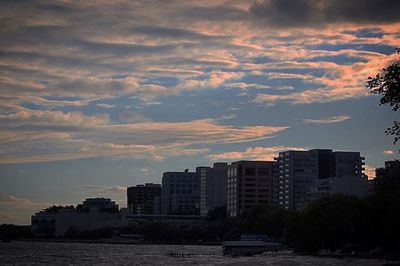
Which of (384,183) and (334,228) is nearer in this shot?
(384,183)

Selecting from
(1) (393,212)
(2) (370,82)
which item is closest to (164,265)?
(1) (393,212)

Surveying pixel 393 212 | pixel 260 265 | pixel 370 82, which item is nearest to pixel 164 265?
pixel 260 265

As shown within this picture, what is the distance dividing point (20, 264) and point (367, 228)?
79.7 m

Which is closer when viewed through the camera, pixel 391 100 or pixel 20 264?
pixel 391 100

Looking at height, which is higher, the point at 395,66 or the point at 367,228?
the point at 395,66

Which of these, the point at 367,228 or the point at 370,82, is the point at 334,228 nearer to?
the point at 367,228

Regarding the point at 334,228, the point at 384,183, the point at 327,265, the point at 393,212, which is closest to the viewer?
the point at 327,265

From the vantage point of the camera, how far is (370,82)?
238 ft

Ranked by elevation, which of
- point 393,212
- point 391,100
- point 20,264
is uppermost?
point 391,100

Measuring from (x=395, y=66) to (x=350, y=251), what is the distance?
132 meters

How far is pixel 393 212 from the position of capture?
161 metres

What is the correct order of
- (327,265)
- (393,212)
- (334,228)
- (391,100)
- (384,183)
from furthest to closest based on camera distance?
(334,228) → (384,183) → (393,212) → (327,265) → (391,100)

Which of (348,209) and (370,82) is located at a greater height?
(370,82)

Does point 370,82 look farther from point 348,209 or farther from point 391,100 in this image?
point 348,209
